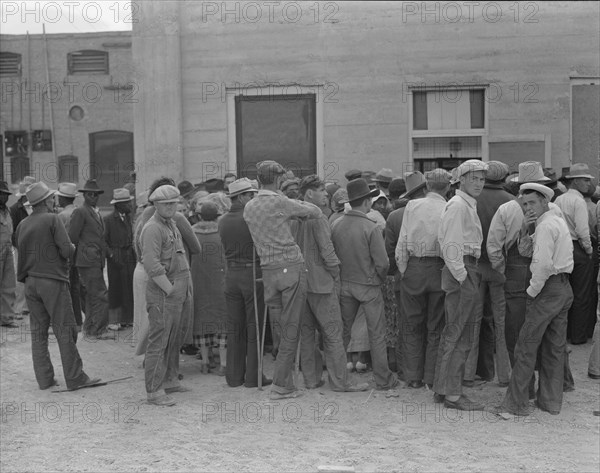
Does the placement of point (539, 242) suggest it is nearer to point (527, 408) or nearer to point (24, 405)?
point (527, 408)

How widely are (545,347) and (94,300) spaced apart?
616 cm

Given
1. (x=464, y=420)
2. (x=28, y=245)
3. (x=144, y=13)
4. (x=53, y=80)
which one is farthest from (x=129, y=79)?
(x=464, y=420)

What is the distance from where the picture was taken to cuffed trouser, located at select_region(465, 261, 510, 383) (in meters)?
8.17

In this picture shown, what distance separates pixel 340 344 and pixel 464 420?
59.8 inches

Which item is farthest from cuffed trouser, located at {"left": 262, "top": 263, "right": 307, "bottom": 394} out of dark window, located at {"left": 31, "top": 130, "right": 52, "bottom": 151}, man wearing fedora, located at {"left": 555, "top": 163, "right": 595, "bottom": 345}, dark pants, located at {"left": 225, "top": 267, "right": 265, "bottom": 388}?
dark window, located at {"left": 31, "top": 130, "right": 52, "bottom": 151}

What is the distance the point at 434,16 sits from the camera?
1354 cm

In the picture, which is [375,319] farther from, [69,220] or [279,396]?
[69,220]

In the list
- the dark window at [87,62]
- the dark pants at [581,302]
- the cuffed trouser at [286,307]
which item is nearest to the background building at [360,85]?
the dark pants at [581,302]

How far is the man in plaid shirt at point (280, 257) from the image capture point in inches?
316

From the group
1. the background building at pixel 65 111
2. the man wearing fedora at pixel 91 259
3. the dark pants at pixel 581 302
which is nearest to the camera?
the dark pants at pixel 581 302

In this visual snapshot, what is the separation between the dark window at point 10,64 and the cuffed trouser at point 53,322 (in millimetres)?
24202

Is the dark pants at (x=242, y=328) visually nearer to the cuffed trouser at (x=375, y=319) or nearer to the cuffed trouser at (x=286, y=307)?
the cuffed trouser at (x=286, y=307)

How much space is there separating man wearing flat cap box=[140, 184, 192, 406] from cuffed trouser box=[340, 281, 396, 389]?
5.51 feet

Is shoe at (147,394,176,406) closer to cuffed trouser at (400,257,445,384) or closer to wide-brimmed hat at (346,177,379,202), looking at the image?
cuffed trouser at (400,257,445,384)
